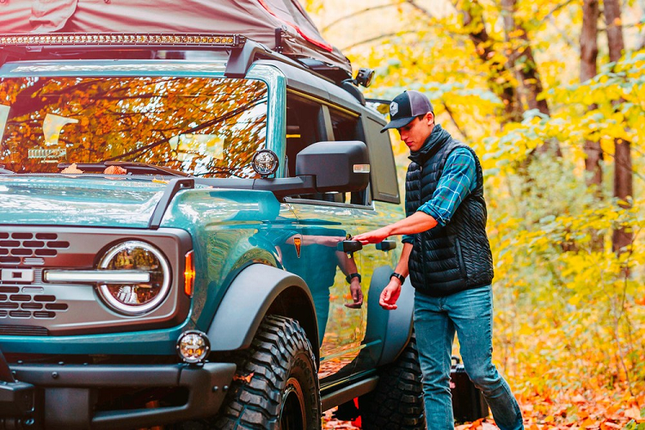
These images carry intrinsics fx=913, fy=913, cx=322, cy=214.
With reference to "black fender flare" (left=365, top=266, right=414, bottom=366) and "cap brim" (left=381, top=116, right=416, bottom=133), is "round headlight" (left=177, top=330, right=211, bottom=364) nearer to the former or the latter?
"cap brim" (left=381, top=116, right=416, bottom=133)

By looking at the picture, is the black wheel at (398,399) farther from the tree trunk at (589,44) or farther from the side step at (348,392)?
the tree trunk at (589,44)

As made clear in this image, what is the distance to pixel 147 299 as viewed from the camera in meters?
3.34

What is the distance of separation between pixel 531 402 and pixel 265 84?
5.39 m

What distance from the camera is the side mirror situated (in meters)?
4.15

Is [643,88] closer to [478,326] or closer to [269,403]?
[478,326]

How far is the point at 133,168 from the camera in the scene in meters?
4.36

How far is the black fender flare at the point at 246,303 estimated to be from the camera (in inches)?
138

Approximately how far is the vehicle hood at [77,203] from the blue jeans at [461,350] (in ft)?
7.23

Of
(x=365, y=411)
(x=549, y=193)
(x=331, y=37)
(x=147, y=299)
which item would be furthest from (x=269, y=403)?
(x=331, y=37)

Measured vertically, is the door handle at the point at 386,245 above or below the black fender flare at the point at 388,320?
above

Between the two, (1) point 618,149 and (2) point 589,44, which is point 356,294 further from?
(2) point 589,44

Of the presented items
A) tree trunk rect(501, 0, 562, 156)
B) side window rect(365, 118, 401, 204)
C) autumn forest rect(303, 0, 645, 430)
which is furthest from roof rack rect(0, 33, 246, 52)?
tree trunk rect(501, 0, 562, 156)

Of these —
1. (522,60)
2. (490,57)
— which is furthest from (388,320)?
(490,57)

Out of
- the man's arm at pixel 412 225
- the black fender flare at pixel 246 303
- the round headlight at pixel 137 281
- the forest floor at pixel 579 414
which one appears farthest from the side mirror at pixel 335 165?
the forest floor at pixel 579 414
